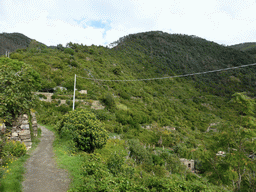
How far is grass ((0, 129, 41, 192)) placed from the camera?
186 inches

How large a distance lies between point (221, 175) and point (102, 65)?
35088 millimetres

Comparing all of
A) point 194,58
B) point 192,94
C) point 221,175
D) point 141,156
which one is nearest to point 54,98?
point 141,156

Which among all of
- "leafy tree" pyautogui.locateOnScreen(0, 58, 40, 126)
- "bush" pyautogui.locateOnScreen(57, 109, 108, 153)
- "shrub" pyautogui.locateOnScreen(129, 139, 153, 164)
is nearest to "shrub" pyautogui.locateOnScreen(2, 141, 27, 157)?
"leafy tree" pyautogui.locateOnScreen(0, 58, 40, 126)

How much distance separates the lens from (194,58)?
74750mm

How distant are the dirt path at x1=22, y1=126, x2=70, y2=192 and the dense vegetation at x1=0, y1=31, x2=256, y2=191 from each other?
1.87 ft

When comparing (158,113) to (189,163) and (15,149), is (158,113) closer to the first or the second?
(189,163)

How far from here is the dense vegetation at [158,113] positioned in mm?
7895

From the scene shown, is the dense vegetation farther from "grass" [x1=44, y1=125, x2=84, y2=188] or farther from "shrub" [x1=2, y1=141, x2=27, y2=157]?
"shrub" [x1=2, y1=141, x2=27, y2=157]

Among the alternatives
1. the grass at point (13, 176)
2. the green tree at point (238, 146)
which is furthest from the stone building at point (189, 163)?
the grass at point (13, 176)

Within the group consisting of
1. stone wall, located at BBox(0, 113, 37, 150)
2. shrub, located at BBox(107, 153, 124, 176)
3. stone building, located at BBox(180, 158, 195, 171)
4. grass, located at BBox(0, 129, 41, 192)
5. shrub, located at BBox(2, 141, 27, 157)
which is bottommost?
stone building, located at BBox(180, 158, 195, 171)

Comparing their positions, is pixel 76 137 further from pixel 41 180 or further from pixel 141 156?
pixel 141 156

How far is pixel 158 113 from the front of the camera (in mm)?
32438

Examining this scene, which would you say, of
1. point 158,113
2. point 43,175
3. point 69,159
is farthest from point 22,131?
point 158,113

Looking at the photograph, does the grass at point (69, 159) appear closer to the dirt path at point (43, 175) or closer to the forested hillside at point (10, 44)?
the dirt path at point (43, 175)
